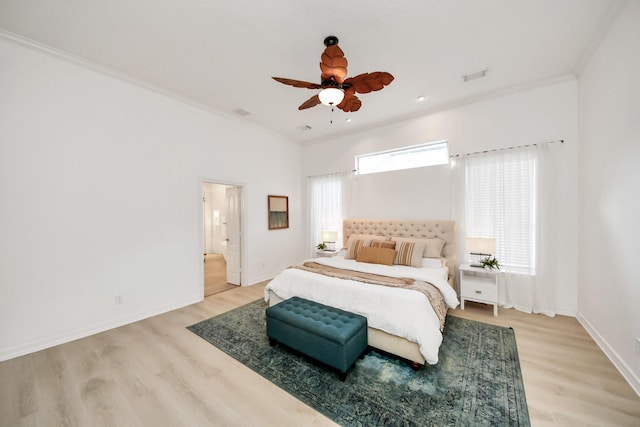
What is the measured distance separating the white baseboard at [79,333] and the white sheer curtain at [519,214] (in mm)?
5002

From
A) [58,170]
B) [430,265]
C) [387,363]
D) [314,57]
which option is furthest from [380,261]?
[58,170]

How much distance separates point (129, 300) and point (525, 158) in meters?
6.06

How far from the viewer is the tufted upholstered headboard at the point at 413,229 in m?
4.00

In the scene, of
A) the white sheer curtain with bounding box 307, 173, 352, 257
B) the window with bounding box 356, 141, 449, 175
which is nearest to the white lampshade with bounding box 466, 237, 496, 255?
the window with bounding box 356, 141, 449, 175

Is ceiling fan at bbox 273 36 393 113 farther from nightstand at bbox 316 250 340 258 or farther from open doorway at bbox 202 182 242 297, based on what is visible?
nightstand at bbox 316 250 340 258

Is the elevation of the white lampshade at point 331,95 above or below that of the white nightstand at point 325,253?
above

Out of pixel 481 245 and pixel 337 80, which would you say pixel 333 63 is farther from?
pixel 481 245

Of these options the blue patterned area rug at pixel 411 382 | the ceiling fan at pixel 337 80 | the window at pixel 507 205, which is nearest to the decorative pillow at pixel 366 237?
the window at pixel 507 205

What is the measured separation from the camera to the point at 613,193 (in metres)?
2.38

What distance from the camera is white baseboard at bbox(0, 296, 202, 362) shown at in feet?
8.19

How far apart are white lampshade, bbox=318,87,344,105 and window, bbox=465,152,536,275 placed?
2.81 m

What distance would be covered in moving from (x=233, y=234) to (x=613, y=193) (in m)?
5.58

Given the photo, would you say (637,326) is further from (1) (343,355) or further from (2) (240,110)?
(2) (240,110)

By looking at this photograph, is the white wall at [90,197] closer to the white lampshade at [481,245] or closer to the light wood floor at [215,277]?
the light wood floor at [215,277]
